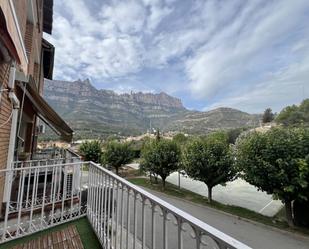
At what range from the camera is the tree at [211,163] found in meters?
12.3

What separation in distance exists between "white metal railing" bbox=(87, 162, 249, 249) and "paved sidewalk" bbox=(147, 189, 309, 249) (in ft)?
19.8

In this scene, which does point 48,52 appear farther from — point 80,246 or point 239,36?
point 80,246

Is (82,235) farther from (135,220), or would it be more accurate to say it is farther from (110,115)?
(110,115)

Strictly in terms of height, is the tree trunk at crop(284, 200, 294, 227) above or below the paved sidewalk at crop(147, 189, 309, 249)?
above

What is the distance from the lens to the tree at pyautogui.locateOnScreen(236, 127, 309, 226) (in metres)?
8.11

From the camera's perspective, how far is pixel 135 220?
2182 millimetres

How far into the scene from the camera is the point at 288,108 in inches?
2498

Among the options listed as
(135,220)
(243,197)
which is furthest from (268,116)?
(135,220)

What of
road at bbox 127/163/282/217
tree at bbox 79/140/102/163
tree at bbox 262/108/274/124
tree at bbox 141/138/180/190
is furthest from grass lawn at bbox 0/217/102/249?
tree at bbox 262/108/274/124

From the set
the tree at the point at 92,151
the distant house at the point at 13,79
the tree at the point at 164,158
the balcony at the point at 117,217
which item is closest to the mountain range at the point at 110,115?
the tree at the point at 92,151

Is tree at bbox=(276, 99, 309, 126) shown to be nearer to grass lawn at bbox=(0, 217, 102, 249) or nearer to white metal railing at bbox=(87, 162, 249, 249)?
grass lawn at bbox=(0, 217, 102, 249)

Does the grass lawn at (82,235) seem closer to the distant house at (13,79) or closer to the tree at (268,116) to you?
the distant house at (13,79)

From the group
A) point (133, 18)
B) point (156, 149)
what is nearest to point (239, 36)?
point (133, 18)

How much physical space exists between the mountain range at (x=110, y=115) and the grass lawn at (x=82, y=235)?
62.8 metres
